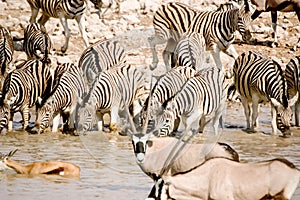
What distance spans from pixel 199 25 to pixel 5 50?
3192 mm

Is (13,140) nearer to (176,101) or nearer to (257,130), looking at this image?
(176,101)

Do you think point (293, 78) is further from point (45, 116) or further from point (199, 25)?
point (45, 116)

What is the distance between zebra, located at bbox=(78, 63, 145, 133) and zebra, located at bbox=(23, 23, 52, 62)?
2526mm

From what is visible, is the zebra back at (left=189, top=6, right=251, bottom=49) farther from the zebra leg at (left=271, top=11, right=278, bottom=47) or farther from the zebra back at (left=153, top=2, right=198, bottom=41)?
the zebra leg at (left=271, top=11, right=278, bottom=47)

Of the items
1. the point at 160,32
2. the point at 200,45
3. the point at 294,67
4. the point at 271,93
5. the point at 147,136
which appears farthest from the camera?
the point at 160,32

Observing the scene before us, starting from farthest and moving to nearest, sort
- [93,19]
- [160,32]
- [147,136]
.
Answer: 1. [93,19]
2. [160,32]
3. [147,136]

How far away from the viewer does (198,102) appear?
13047 mm

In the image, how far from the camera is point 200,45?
15.7m

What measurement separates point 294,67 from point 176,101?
2.73 m

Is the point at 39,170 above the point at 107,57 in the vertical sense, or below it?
below

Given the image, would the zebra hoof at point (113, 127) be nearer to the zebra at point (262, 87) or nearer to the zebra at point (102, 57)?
the zebra at point (102, 57)

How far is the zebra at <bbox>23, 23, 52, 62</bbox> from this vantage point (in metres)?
16.3

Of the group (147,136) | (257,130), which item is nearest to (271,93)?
(257,130)

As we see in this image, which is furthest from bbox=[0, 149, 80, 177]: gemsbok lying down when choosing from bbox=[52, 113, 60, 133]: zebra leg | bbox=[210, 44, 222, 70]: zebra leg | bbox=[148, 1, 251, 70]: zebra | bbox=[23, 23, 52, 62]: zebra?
bbox=[148, 1, 251, 70]: zebra
